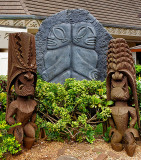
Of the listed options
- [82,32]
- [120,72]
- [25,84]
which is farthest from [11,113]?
[82,32]

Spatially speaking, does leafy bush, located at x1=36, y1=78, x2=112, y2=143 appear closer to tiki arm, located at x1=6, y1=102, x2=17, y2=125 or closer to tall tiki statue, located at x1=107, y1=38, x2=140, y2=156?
tall tiki statue, located at x1=107, y1=38, x2=140, y2=156

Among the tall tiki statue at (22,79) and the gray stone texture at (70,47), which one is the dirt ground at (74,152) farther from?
the gray stone texture at (70,47)

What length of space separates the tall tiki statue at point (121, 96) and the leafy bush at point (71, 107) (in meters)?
0.19

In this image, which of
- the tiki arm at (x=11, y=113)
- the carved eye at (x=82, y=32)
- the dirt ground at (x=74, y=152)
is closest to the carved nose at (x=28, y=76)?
the tiki arm at (x=11, y=113)

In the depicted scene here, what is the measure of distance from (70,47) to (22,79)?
93.0 inches

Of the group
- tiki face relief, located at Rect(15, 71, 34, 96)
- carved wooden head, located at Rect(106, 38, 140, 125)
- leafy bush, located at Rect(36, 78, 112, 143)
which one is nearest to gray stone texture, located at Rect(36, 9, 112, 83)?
leafy bush, located at Rect(36, 78, 112, 143)

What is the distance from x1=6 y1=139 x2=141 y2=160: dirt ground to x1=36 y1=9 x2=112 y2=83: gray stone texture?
2.10 meters

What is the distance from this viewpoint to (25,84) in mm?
3047

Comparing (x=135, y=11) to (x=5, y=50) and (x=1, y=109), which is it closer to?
(x=5, y=50)

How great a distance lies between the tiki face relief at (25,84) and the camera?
3.00m

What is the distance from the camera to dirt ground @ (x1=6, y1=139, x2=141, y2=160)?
282cm

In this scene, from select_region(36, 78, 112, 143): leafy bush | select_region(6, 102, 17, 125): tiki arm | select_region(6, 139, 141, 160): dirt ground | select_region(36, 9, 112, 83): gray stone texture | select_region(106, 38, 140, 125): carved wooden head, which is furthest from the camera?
select_region(36, 9, 112, 83): gray stone texture

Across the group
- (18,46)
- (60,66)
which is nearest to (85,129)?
(18,46)

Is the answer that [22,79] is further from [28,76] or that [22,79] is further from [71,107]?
[71,107]
